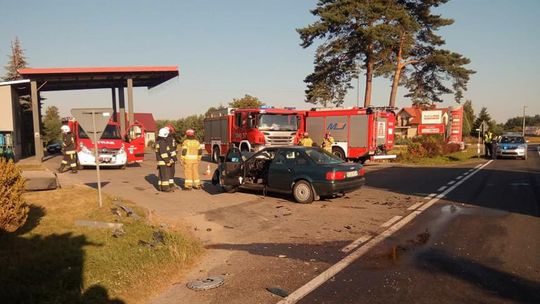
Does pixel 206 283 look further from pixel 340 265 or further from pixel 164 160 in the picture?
pixel 164 160

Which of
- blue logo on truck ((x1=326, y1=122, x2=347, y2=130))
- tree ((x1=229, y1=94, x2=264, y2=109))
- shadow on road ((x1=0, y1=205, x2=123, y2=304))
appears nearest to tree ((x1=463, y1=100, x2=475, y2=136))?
tree ((x1=229, y1=94, x2=264, y2=109))

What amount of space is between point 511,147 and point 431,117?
12.1 metres

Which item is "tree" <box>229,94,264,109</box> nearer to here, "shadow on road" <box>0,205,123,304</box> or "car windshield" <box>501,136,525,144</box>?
"car windshield" <box>501,136,525,144</box>

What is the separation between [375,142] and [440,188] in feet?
25.0

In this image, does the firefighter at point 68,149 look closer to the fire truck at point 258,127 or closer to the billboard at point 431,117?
the fire truck at point 258,127

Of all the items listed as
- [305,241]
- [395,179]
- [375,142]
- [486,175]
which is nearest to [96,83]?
[375,142]

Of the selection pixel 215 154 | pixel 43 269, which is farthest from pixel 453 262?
pixel 215 154

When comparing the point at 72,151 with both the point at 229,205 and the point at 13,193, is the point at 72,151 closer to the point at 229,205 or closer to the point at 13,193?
the point at 229,205

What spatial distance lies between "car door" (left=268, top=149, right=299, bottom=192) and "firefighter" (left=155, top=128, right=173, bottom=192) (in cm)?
313

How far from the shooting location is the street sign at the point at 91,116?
8.98 meters

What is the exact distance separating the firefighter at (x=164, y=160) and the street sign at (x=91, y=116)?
2928 millimetres

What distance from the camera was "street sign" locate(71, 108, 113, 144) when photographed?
8.98 m

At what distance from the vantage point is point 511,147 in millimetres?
27109

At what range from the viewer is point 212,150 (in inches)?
924
